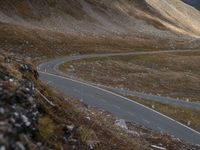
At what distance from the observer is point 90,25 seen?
10638cm

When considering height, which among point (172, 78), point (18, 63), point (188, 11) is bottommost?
point (172, 78)

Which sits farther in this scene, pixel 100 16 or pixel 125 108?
pixel 100 16

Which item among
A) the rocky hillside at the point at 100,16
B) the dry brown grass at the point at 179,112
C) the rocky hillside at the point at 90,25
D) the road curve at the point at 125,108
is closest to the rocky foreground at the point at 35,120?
the road curve at the point at 125,108

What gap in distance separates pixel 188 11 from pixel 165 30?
190 feet

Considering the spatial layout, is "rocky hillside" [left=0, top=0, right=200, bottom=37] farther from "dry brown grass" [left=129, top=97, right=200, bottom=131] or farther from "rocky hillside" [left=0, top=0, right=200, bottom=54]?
"dry brown grass" [left=129, top=97, right=200, bottom=131]

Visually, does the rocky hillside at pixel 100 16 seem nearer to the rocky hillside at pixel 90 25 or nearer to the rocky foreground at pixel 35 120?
the rocky hillside at pixel 90 25

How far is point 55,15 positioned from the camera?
99.8 metres

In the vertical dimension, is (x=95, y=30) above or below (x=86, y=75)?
above

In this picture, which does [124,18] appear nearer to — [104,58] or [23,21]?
[23,21]

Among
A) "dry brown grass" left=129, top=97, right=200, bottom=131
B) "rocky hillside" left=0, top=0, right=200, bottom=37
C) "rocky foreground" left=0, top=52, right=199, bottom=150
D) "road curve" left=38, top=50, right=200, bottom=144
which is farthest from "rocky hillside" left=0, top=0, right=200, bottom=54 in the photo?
"rocky foreground" left=0, top=52, right=199, bottom=150

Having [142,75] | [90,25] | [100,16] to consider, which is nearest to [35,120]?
[142,75]

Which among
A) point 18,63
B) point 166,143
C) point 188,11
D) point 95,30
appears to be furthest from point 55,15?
point 188,11

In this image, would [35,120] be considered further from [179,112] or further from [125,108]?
[179,112]

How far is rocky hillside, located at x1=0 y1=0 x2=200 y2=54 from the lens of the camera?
73.0 metres
